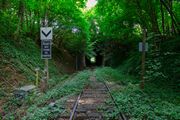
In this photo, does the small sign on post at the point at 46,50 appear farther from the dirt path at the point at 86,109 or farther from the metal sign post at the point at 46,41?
the dirt path at the point at 86,109

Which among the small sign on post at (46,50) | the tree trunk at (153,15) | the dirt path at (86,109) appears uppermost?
the tree trunk at (153,15)

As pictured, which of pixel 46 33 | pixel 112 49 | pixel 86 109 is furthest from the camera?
pixel 112 49

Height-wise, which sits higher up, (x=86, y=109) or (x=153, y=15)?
(x=153, y=15)

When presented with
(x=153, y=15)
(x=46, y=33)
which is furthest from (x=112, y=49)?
(x=46, y=33)

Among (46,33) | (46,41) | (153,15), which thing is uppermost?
(153,15)

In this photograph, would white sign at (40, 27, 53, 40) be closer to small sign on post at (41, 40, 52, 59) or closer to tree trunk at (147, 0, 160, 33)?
small sign on post at (41, 40, 52, 59)

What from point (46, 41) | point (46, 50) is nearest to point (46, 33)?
point (46, 41)

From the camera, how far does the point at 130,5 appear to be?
1975 cm

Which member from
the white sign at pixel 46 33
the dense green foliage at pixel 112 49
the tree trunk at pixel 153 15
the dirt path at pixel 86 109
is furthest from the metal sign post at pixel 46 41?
the tree trunk at pixel 153 15

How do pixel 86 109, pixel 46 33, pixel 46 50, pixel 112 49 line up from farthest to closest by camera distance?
pixel 112 49, pixel 46 50, pixel 46 33, pixel 86 109

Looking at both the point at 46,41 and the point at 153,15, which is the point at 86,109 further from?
the point at 153,15

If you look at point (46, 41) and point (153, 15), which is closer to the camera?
point (46, 41)

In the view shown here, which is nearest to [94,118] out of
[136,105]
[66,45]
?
[136,105]

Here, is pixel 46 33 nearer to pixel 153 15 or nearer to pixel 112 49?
pixel 153 15
